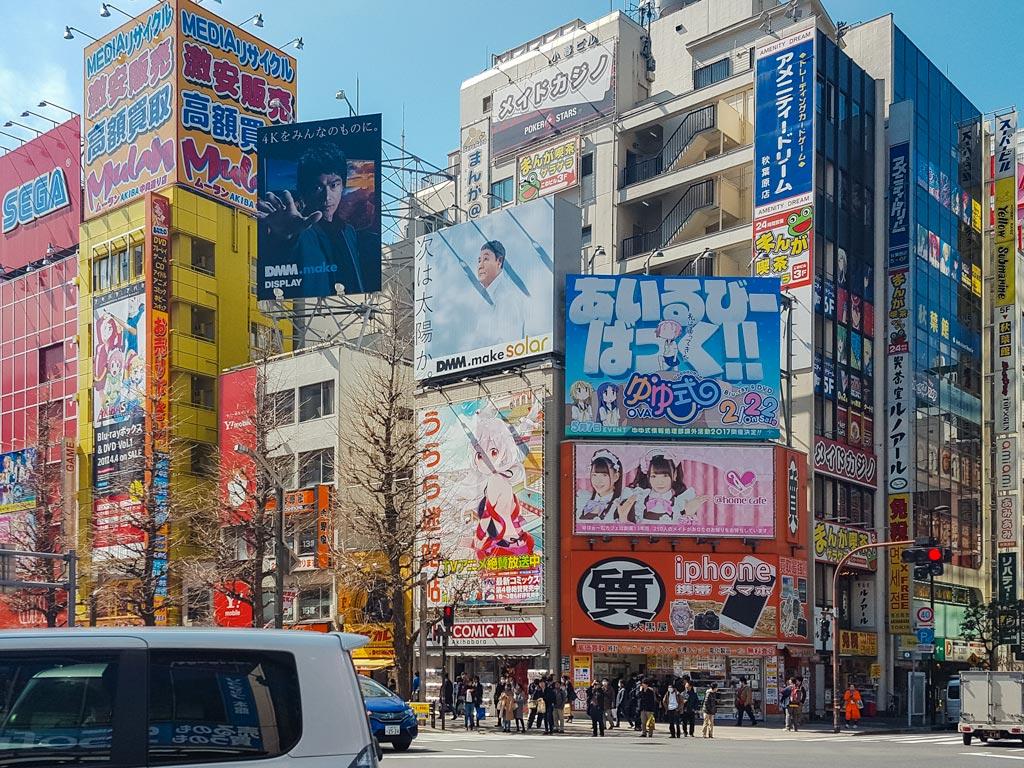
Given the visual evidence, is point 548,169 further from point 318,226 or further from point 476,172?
point 318,226

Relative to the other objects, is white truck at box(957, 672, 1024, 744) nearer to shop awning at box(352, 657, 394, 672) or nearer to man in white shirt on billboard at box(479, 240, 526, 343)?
shop awning at box(352, 657, 394, 672)

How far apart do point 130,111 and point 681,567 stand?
3709cm

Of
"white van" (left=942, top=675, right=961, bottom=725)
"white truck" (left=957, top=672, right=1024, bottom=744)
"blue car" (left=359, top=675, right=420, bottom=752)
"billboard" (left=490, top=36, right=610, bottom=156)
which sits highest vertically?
"billboard" (left=490, top=36, right=610, bottom=156)

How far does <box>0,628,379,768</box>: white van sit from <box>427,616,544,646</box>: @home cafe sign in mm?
38060

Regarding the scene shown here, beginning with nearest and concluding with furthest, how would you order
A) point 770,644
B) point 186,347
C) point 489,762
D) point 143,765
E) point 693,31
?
1. point 143,765
2. point 489,762
3. point 770,644
4. point 186,347
5. point 693,31

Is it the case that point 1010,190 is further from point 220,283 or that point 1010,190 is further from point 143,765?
point 143,765

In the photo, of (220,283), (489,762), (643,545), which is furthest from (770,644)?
(220,283)

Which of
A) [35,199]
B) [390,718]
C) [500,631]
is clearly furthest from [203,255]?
[390,718]

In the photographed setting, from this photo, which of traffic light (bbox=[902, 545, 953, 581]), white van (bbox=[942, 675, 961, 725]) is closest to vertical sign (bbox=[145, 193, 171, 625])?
white van (bbox=[942, 675, 961, 725])

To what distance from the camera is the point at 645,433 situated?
45656 millimetres

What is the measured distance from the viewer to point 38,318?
6788 centimetres

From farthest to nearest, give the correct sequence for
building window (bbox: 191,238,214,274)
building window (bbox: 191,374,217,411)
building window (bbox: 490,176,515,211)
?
1. building window (bbox: 490,176,515,211)
2. building window (bbox: 191,238,214,274)
3. building window (bbox: 191,374,217,411)

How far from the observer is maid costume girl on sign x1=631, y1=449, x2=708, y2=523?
44.6m

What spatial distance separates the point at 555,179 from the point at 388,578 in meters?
29.4
